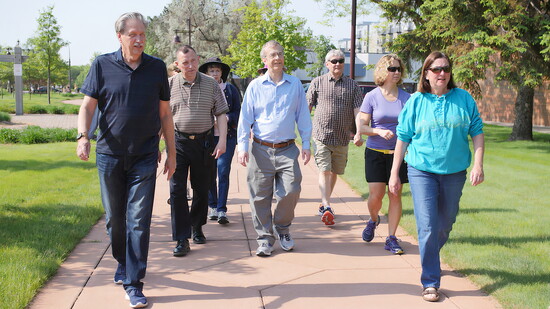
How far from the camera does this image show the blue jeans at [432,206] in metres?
4.05

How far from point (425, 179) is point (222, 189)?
3.15 metres

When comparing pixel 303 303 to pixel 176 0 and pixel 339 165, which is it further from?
pixel 176 0

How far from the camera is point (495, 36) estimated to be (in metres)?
15.0

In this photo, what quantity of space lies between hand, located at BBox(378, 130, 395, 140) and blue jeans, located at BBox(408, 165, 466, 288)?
1044 mm

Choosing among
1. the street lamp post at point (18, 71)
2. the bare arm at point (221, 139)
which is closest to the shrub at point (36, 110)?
the street lamp post at point (18, 71)

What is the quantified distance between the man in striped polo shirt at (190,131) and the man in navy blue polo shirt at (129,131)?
1220mm

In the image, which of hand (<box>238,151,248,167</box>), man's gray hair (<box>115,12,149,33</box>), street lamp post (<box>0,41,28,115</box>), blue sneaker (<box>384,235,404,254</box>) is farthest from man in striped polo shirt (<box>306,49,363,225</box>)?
street lamp post (<box>0,41,28,115</box>)

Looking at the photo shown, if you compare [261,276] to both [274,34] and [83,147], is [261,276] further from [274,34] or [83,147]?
[274,34]

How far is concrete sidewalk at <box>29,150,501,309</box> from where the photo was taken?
4.02m

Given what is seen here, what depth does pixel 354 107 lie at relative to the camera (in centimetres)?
649

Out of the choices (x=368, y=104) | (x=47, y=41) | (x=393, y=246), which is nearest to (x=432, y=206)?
(x=393, y=246)

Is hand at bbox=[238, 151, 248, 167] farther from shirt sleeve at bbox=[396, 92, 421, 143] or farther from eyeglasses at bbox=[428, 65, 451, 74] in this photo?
eyeglasses at bbox=[428, 65, 451, 74]

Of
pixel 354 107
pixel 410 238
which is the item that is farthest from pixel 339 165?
pixel 410 238

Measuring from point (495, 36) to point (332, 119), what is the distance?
1056cm
